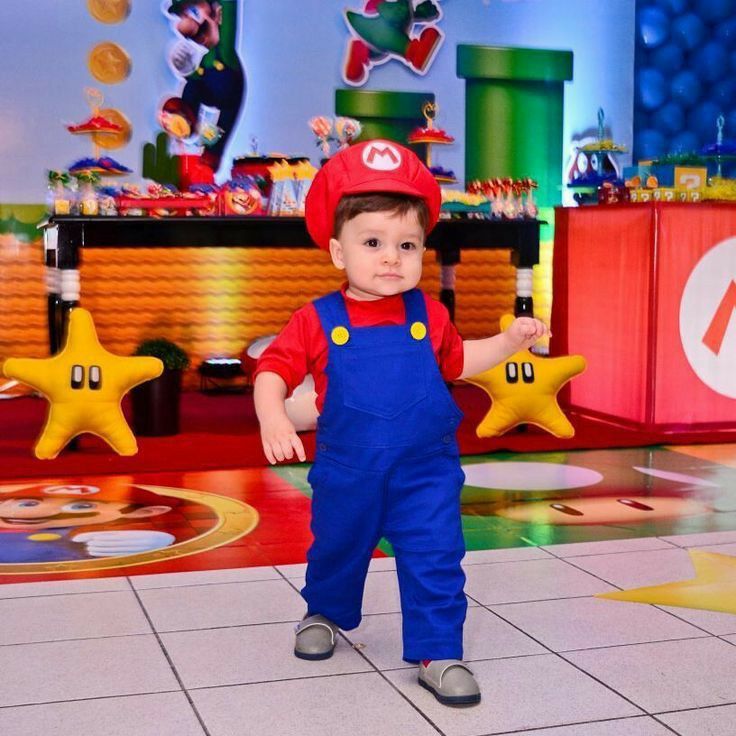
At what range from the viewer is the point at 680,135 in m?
7.38

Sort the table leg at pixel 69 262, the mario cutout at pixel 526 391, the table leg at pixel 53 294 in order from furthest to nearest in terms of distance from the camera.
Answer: the table leg at pixel 53 294, the mario cutout at pixel 526 391, the table leg at pixel 69 262

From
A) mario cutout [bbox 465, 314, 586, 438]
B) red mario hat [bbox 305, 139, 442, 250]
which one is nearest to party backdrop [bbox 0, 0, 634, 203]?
mario cutout [bbox 465, 314, 586, 438]

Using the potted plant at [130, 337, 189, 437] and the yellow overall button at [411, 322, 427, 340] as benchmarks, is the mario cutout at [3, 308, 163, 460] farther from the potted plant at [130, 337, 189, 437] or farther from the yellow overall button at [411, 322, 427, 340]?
the yellow overall button at [411, 322, 427, 340]

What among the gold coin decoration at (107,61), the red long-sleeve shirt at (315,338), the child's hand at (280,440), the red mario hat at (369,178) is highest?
the gold coin decoration at (107,61)

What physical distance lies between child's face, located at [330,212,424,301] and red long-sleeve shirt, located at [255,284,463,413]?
4 cm

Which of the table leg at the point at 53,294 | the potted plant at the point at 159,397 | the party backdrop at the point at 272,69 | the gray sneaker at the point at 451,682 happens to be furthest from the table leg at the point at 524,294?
the gray sneaker at the point at 451,682

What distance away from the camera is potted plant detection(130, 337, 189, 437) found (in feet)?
16.1

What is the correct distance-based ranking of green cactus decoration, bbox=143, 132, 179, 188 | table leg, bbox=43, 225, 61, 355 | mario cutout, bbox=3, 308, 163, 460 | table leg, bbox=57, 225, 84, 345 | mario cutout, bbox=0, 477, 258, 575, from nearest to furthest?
mario cutout, bbox=0, 477, 258, 575, mario cutout, bbox=3, 308, 163, 460, table leg, bbox=57, 225, 84, 345, table leg, bbox=43, 225, 61, 355, green cactus decoration, bbox=143, 132, 179, 188

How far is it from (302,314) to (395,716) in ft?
2.42

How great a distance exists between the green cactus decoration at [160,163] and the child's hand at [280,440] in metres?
4.72

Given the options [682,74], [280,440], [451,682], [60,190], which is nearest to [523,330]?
[280,440]

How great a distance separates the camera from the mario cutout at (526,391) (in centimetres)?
481

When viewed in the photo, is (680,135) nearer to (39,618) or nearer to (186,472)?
(186,472)

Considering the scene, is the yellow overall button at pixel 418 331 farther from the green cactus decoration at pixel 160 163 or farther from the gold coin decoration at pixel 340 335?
the green cactus decoration at pixel 160 163
